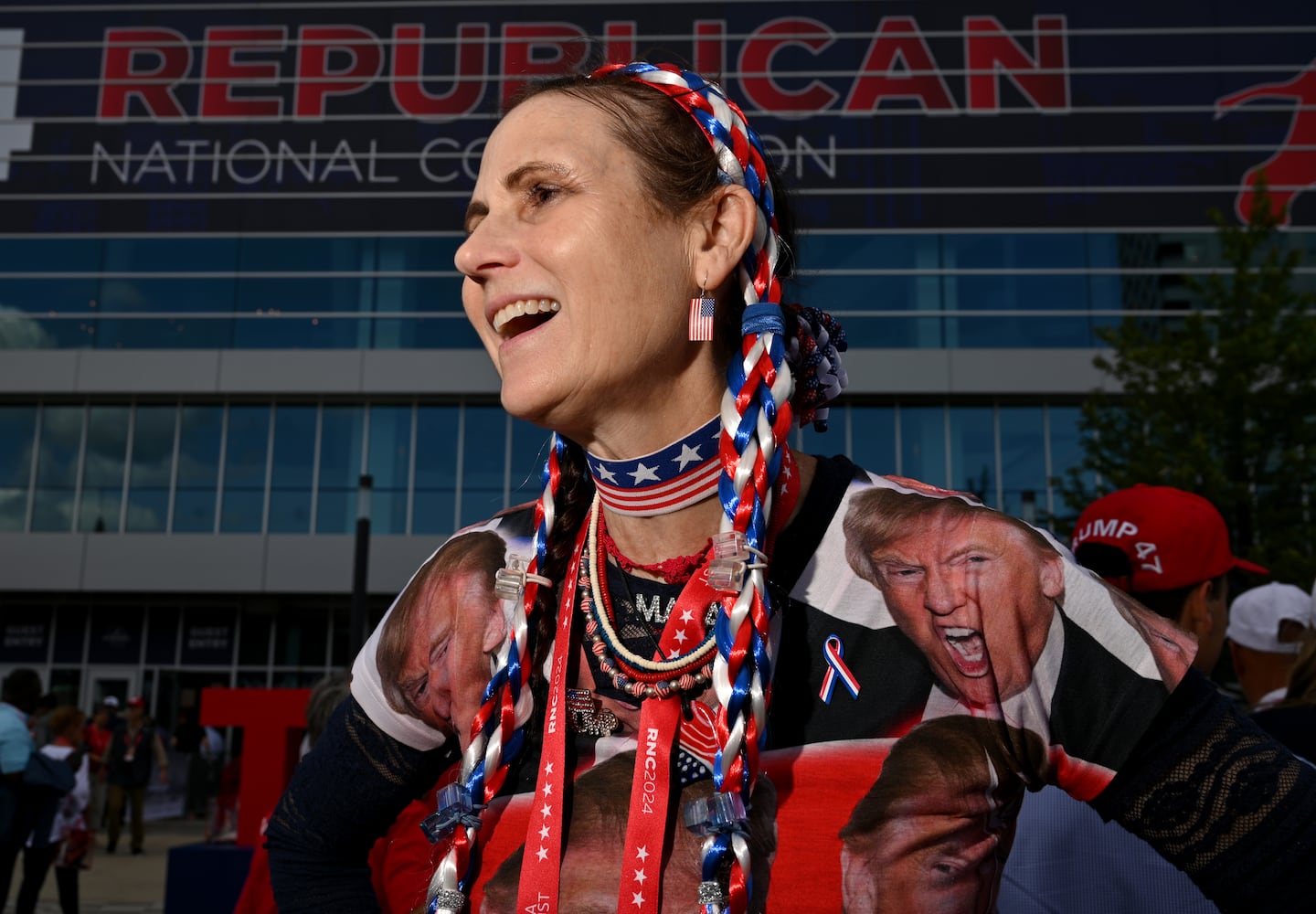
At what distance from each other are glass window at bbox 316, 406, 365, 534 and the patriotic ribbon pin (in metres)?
21.8

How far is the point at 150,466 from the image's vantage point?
2325 cm

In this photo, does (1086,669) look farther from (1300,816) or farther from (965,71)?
(965,71)

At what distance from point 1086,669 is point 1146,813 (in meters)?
0.20

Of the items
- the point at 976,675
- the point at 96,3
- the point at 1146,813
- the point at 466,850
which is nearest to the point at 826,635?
the point at 976,675

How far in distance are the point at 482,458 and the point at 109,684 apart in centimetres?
835

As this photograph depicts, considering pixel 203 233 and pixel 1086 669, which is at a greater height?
pixel 203 233

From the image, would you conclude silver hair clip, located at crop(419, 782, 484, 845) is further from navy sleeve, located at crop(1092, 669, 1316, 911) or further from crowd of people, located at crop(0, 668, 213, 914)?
crowd of people, located at crop(0, 668, 213, 914)

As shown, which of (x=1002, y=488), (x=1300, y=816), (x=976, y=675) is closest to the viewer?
(x=1300, y=816)

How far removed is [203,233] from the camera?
920 inches

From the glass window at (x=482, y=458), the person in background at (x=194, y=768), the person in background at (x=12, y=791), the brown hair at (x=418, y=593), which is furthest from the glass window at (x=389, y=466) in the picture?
the brown hair at (x=418, y=593)

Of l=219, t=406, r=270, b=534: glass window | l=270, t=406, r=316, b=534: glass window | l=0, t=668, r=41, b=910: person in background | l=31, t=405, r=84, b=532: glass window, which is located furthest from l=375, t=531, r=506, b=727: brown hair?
l=31, t=405, r=84, b=532: glass window

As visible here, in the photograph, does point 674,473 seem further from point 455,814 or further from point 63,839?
point 63,839

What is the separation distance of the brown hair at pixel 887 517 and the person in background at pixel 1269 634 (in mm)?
2992

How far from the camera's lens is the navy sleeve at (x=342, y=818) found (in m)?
1.90
